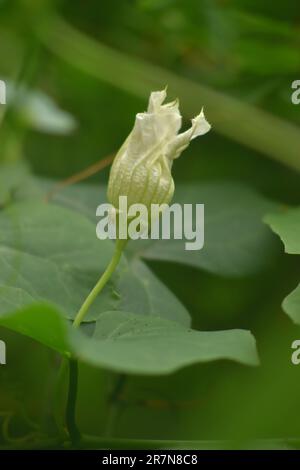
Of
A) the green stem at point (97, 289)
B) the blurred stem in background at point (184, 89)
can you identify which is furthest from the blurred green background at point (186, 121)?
the green stem at point (97, 289)

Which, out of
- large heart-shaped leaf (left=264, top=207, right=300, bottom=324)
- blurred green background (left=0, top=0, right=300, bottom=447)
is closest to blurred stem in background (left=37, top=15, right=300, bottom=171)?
blurred green background (left=0, top=0, right=300, bottom=447)

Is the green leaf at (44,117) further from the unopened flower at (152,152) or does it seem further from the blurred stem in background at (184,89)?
the unopened flower at (152,152)

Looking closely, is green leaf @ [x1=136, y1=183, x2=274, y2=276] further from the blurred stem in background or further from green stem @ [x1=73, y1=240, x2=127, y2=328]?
green stem @ [x1=73, y1=240, x2=127, y2=328]

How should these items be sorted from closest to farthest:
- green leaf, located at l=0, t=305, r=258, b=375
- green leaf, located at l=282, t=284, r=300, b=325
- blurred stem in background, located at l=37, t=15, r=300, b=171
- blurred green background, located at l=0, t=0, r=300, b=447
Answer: green leaf, located at l=0, t=305, r=258, b=375, green leaf, located at l=282, t=284, r=300, b=325, blurred green background, located at l=0, t=0, r=300, b=447, blurred stem in background, located at l=37, t=15, r=300, b=171

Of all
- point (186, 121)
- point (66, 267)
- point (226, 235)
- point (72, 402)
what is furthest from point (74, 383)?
point (186, 121)

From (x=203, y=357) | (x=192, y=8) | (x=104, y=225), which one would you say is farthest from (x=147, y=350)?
(x=192, y=8)
